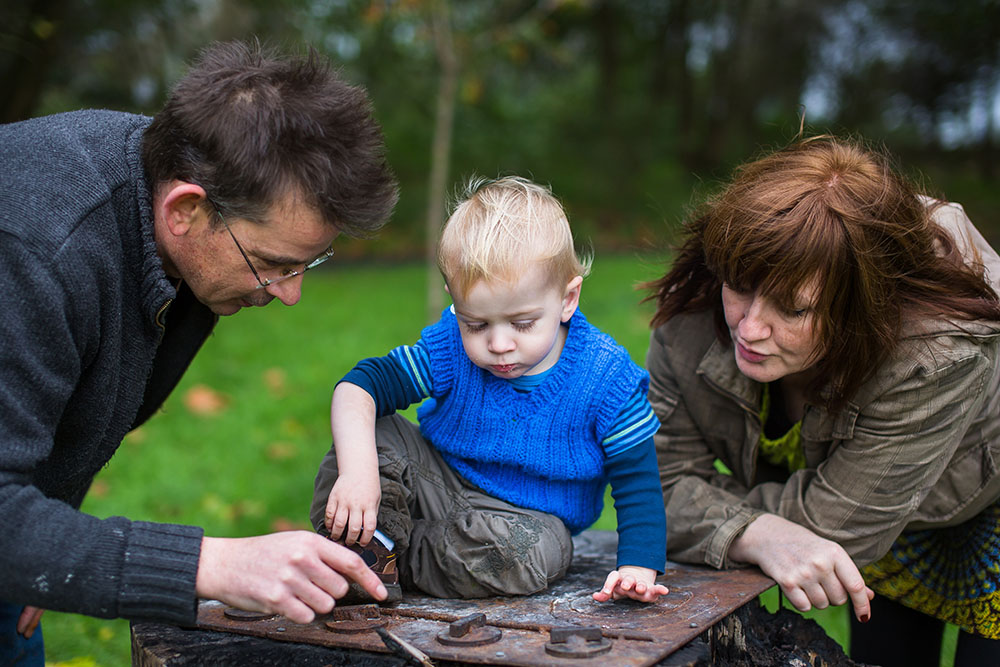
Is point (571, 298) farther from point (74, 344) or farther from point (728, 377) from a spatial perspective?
point (74, 344)

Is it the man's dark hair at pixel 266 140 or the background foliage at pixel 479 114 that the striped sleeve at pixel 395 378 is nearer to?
the man's dark hair at pixel 266 140

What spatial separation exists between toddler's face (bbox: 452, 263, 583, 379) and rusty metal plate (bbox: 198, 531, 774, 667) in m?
0.54

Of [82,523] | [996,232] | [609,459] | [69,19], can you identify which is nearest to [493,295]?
[609,459]

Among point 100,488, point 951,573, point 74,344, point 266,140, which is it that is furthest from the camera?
point 100,488

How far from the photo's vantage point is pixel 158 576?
5.47 feet

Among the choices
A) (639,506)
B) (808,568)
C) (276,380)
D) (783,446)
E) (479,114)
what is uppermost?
(479,114)

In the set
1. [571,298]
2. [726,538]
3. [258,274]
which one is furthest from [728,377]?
[258,274]

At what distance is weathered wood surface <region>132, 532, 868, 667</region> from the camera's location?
6.10 ft

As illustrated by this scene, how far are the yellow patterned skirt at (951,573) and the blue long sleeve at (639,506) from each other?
35.5 inches

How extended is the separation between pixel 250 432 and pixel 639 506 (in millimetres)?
3439

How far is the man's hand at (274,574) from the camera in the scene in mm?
1696

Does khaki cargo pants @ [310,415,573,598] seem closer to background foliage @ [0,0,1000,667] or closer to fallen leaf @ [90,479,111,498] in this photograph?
background foliage @ [0,0,1000,667]

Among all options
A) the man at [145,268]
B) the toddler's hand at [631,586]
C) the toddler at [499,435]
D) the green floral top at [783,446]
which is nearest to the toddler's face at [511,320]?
the toddler at [499,435]

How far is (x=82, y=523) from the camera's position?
1.66 m
